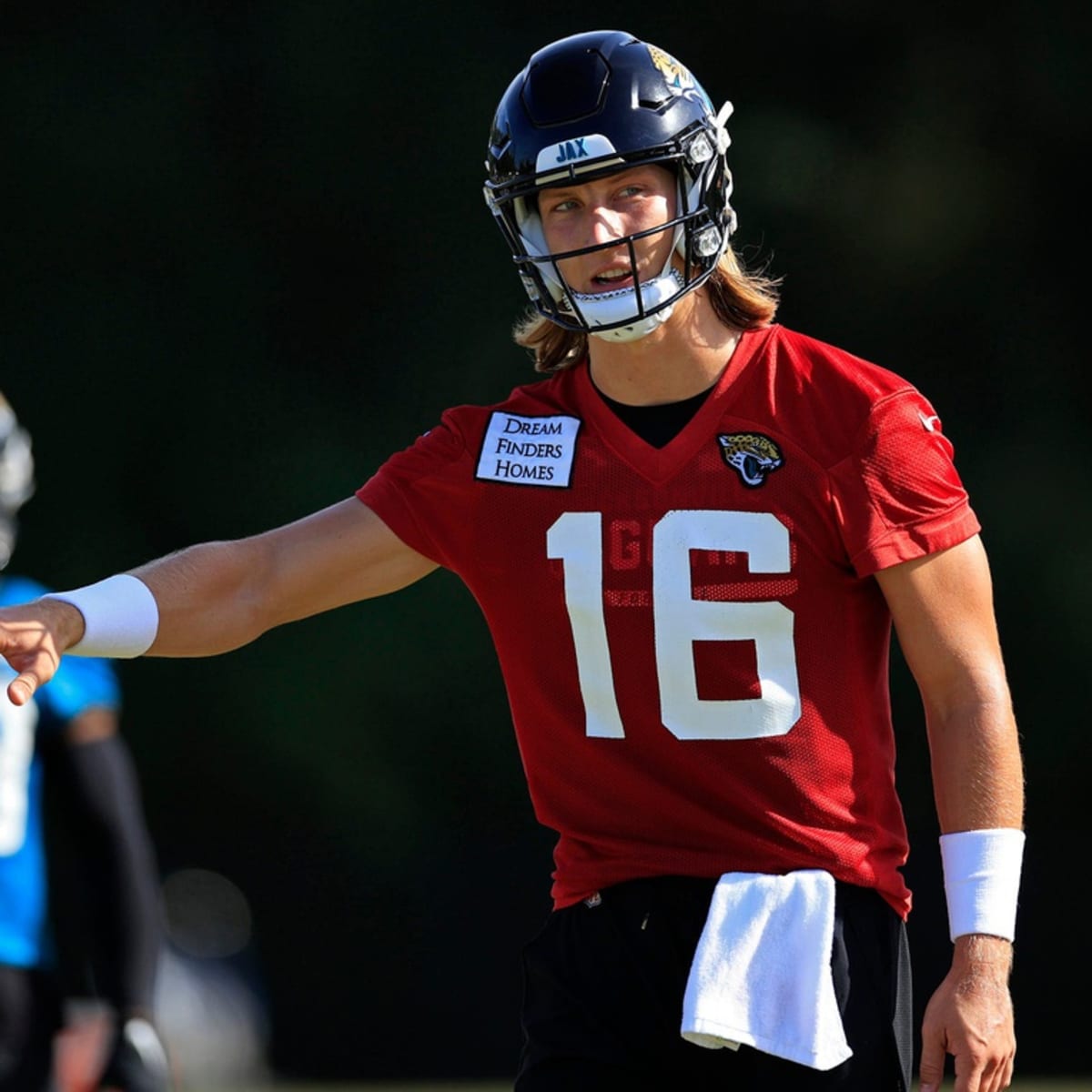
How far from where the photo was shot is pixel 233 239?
308 inches

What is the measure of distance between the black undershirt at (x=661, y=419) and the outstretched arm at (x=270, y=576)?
40cm

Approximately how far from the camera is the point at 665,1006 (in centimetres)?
278

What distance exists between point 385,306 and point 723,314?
4.88m

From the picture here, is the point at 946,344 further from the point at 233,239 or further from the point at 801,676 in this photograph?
the point at 801,676

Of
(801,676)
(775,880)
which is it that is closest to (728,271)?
(801,676)

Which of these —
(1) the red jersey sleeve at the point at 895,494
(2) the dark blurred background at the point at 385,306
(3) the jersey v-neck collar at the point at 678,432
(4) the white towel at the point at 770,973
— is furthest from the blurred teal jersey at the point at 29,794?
(2) the dark blurred background at the point at 385,306

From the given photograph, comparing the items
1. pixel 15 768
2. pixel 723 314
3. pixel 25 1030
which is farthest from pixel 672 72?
pixel 25 1030

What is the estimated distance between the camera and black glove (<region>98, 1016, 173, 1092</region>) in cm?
405

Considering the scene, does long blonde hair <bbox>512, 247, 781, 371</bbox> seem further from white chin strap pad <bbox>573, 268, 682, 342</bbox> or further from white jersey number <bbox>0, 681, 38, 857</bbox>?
white jersey number <bbox>0, 681, 38, 857</bbox>

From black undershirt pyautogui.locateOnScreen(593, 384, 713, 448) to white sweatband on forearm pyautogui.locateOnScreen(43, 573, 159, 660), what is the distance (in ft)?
2.38

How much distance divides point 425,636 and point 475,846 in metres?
0.83

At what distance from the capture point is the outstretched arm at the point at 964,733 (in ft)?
8.52

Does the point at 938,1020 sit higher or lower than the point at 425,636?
higher

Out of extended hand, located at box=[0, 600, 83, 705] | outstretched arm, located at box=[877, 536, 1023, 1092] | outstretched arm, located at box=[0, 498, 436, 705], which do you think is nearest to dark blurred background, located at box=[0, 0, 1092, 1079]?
outstretched arm, located at box=[0, 498, 436, 705]
